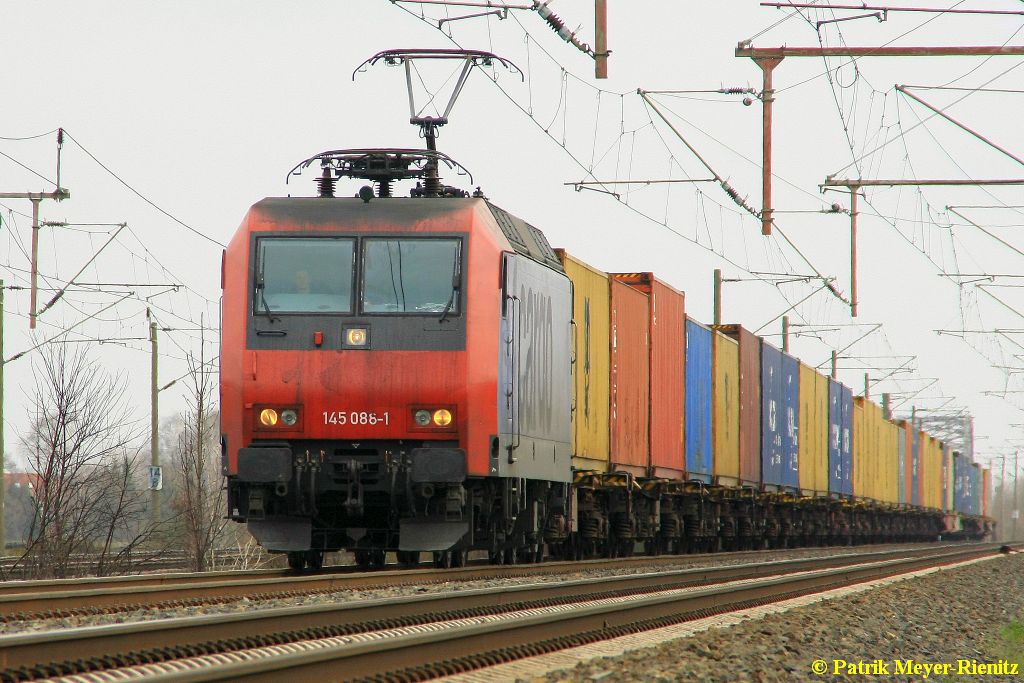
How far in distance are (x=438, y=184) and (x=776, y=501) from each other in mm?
17589

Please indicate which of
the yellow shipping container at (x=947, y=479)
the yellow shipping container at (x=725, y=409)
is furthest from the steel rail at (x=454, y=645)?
the yellow shipping container at (x=947, y=479)

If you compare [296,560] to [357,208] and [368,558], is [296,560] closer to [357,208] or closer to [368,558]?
[368,558]

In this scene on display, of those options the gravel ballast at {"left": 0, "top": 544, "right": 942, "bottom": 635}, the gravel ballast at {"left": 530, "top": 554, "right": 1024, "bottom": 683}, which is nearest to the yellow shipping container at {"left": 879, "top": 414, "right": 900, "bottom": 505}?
the gravel ballast at {"left": 530, "top": 554, "right": 1024, "bottom": 683}

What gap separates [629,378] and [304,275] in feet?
23.5

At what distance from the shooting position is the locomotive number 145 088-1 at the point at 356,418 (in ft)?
40.4

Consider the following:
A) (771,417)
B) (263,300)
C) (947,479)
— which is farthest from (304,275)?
(947,479)

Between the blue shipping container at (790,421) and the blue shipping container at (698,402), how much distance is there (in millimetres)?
6193

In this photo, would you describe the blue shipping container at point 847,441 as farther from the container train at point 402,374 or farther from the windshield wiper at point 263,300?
the windshield wiper at point 263,300

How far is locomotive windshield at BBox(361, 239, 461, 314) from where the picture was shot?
41.0 feet

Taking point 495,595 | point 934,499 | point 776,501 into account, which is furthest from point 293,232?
point 934,499

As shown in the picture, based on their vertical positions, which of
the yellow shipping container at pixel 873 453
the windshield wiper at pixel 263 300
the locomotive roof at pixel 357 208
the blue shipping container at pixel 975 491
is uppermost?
the locomotive roof at pixel 357 208

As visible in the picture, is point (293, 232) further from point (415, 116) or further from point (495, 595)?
point (495, 595)

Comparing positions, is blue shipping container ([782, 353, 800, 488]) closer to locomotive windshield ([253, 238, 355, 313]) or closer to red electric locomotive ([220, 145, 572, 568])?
red electric locomotive ([220, 145, 572, 568])

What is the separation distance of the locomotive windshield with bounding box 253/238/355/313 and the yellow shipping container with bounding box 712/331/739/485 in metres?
12.5
